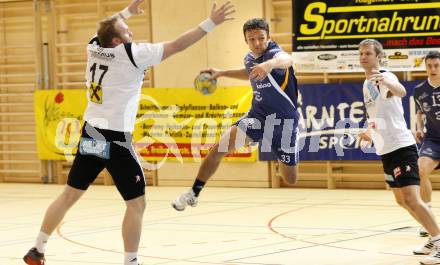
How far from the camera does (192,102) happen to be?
1872 centimetres

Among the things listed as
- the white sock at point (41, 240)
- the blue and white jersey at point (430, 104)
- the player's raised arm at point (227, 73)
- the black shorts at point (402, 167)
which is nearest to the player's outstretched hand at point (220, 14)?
the player's raised arm at point (227, 73)

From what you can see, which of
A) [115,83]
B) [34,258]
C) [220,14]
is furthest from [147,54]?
[34,258]

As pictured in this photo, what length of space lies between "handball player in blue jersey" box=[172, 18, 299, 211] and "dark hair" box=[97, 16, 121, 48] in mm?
2093

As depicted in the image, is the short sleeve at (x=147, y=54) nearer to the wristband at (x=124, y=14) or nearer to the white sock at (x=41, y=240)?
the wristband at (x=124, y=14)

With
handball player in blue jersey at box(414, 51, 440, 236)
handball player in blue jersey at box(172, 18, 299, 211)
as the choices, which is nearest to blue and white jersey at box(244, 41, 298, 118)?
handball player in blue jersey at box(172, 18, 299, 211)

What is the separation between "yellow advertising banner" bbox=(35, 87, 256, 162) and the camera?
18312 millimetres

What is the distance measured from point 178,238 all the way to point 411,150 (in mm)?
3582

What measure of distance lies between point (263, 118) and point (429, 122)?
2702 millimetres

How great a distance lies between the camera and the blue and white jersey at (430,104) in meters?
11.6

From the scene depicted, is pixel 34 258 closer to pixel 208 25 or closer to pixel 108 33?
pixel 108 33

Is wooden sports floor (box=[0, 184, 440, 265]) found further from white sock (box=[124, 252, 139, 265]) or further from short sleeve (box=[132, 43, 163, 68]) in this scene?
short sleeve (box=[132, 43, 163, 68])

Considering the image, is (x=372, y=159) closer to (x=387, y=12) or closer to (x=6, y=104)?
(x=387, y=12)

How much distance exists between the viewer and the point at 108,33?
8.02m

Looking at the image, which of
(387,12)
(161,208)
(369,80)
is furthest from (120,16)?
(387,12)
